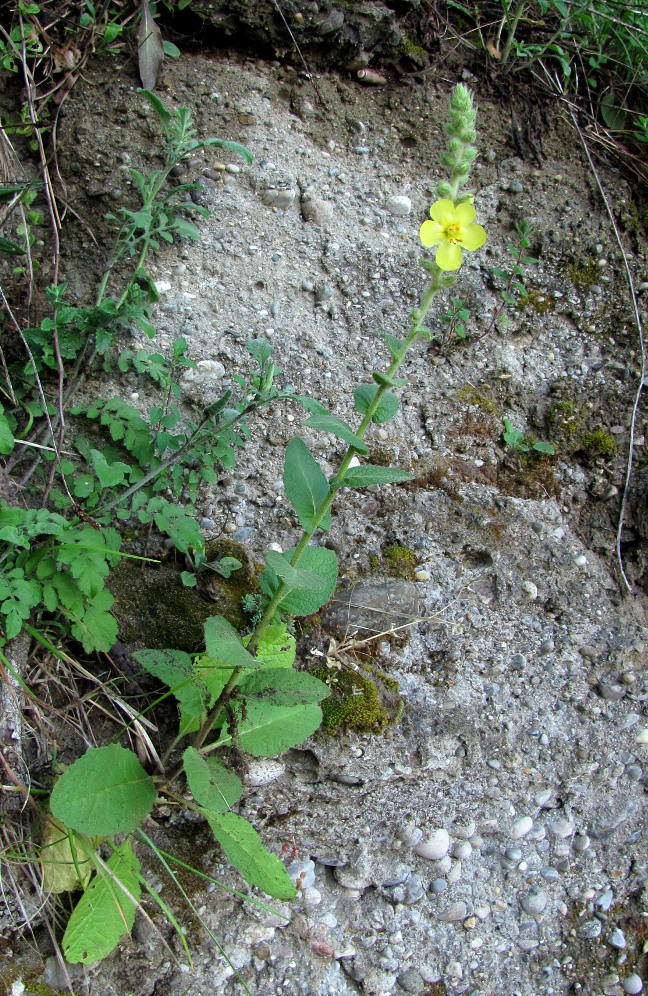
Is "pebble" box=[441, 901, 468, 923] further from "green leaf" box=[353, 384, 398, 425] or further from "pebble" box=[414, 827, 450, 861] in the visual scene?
"green leaf" box=[353, 384, 398, 425]

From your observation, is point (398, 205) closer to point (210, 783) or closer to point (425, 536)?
point (425, 536)

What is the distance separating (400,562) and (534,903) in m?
1.19

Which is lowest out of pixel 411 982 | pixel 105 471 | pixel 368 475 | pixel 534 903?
pixel 411 982

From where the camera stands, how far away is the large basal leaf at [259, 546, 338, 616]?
2039 millimetres

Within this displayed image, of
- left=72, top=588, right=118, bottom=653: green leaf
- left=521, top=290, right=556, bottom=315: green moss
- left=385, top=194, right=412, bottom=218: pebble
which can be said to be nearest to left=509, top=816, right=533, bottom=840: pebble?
left=72, top=588, right=118, bottom=653: green leaf

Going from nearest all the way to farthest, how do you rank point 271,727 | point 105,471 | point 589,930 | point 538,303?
1. point 271,727
2. point 105,471
3. point 589,930
4. point 538,303

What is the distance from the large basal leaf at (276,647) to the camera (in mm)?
2266

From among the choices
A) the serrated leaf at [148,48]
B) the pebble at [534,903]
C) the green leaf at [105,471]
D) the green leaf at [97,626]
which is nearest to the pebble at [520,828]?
the pebble at [534,903]

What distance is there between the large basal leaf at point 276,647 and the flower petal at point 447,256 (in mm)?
1151

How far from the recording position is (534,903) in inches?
98.0

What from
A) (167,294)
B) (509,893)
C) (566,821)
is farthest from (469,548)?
(167,294)

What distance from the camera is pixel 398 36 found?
333 centimetres

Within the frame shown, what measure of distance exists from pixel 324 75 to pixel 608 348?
173 centimetres

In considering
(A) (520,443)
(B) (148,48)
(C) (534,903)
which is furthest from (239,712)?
(B) (148,48)
